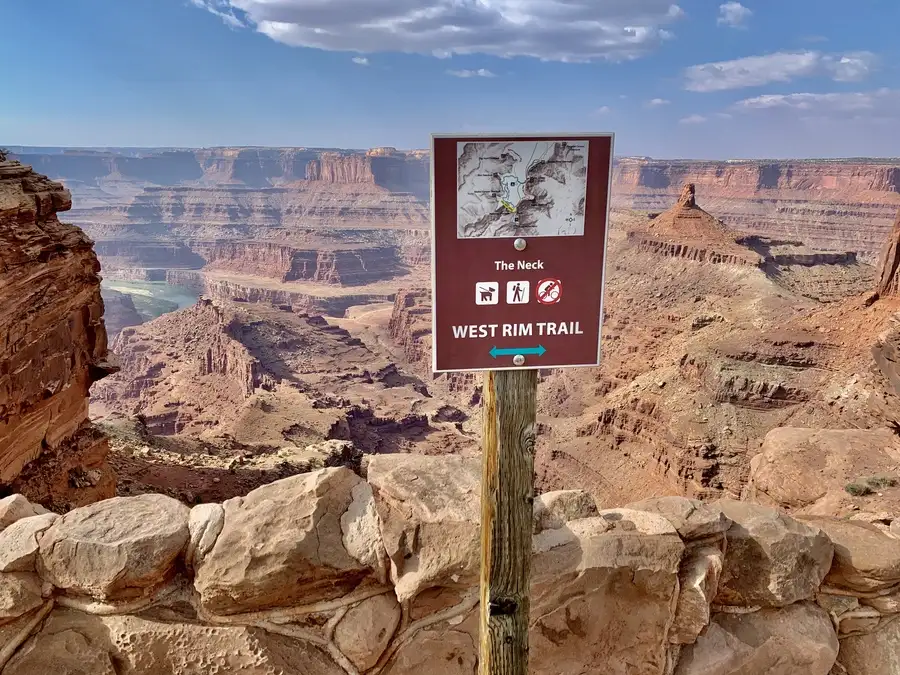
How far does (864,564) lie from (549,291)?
10.5 ft

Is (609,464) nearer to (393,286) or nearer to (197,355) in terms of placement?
(197,355)

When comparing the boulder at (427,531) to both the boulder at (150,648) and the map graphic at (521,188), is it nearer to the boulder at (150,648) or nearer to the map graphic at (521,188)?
the boulder at (150,648)

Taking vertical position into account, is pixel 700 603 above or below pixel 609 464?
above

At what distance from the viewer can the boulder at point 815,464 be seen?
13641mm

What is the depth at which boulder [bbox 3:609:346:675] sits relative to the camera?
130 inches

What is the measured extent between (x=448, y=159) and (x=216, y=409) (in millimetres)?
31592

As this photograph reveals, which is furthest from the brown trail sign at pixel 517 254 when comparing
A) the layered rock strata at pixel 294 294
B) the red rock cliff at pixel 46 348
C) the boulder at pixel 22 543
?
the layered rock strata at pixel 294 294

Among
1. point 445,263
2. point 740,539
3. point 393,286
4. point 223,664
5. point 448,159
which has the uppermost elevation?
point 448,159

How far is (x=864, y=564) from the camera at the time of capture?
13.1ft

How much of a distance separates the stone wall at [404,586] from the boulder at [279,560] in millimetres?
11

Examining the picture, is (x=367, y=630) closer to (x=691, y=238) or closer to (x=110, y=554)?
(x=110, y=554)

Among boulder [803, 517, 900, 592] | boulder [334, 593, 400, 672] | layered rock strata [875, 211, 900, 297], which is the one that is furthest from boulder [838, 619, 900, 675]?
layered rock strata [875, 211, 900, 297]

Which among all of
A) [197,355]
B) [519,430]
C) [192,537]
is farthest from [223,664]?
[197,355]

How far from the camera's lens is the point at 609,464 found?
25266 mm
